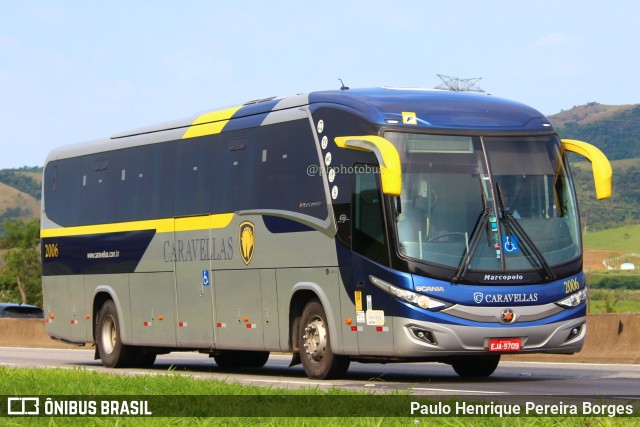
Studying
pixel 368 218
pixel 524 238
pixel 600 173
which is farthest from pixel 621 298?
pixel 368 218

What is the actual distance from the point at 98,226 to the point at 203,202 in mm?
3849

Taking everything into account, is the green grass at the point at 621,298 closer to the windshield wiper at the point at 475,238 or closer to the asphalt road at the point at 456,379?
the asphalt road at the point at 456,379

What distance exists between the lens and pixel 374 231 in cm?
1689

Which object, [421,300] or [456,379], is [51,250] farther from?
[421,300]

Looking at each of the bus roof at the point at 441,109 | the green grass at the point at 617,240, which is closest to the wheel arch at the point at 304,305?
the bus roof at the point at 441,109

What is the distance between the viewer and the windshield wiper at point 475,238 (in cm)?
1636

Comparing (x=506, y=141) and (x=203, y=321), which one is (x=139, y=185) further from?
(x=506, y=141)

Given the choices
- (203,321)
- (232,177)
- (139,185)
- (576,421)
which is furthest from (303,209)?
(576,421)

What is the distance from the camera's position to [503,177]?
1698 cm

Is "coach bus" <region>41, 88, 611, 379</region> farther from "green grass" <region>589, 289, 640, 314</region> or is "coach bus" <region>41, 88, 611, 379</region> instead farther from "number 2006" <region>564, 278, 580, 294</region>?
"green grass" <region>589, 289, 640, 314</region>

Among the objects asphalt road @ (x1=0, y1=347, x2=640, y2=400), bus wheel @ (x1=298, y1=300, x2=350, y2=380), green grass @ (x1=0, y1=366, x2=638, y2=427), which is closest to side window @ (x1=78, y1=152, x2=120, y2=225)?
asphalt road @ (x1=0, y1=347, x2=640, y2=400)

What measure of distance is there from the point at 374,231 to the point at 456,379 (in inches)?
107

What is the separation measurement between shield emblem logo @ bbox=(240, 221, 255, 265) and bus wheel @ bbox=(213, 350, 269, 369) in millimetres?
3313

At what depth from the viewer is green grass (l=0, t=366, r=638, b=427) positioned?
10.2 metres
